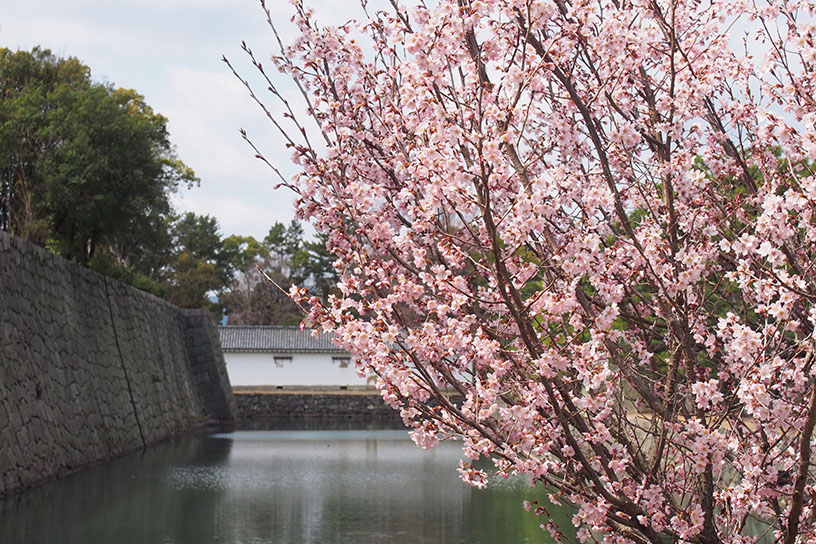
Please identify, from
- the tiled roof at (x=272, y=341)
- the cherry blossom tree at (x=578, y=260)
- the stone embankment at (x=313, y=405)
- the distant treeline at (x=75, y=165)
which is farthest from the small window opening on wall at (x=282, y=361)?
the cherry blossom tree at (x=578, y=260)

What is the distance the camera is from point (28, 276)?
35.5 ft

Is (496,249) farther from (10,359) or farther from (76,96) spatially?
(76,96)

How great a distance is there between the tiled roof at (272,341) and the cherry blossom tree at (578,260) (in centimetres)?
3029

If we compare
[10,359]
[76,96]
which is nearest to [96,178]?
[76,96]

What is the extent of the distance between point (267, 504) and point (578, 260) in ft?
22.9

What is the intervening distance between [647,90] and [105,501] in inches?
284

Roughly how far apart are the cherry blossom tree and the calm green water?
5.82 ft

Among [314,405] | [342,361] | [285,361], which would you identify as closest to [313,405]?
[314,405]

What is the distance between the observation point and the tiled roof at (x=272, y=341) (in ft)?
111

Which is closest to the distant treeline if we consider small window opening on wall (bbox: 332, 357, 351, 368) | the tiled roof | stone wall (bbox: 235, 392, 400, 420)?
stone wall (bbox: 235, 392, 400, 420)

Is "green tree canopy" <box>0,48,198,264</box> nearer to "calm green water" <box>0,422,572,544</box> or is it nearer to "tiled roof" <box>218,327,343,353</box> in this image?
"calm green water" <box>0,422,572,544</box>

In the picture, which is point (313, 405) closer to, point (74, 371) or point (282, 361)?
point (282, 361)

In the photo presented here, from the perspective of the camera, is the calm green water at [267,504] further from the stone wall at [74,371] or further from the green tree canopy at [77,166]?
the green tree canopy at [77,166]

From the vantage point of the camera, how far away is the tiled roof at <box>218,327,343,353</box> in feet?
111
